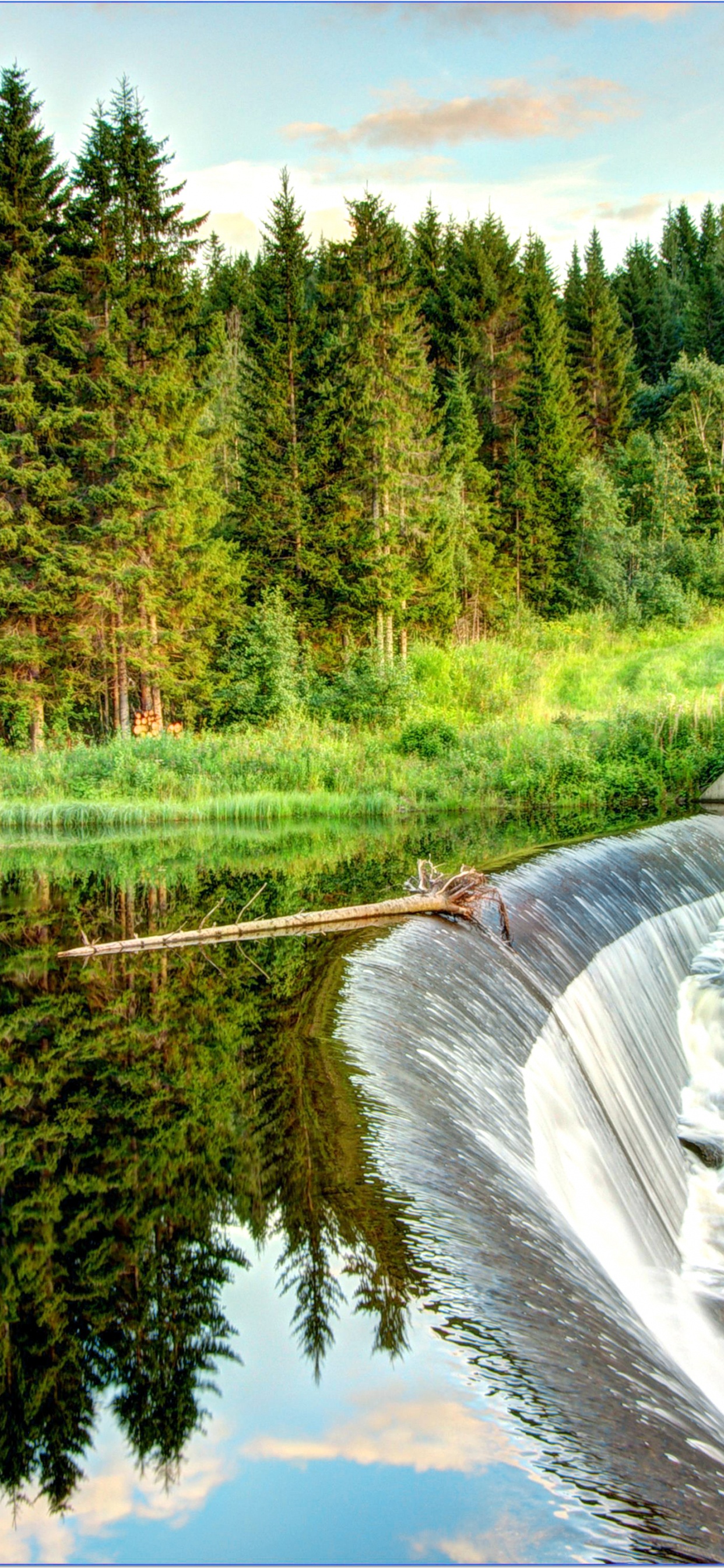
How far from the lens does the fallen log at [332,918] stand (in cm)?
888

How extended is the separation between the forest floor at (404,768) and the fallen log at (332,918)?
19.9ft

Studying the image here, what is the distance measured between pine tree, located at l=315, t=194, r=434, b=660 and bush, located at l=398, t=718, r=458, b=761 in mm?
6088

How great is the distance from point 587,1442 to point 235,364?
138 ft

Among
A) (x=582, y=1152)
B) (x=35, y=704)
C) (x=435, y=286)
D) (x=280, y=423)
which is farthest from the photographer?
(x=435, y=286)

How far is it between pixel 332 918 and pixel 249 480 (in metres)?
20.6

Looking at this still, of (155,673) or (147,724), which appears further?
(155,673)

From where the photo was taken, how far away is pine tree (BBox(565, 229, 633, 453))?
142 feet

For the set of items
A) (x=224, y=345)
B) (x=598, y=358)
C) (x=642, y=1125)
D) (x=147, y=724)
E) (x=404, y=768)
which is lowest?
(x=642, y=1125)

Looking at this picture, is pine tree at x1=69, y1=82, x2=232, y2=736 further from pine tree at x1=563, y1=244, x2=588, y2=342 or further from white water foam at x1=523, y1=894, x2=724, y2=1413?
pine tree at x1=563, y1=244, x2=588, y2=342

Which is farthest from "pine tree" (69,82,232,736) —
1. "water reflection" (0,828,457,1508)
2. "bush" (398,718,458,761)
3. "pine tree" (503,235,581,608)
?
"water reflection" (0,828,457,1508)

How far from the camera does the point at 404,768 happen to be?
66.2 ft

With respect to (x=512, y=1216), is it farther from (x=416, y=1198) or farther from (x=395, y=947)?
(x=395, y=947)

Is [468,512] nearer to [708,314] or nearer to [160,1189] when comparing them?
[708,314]

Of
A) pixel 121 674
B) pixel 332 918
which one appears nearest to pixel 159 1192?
pixel 332 918
